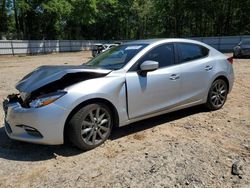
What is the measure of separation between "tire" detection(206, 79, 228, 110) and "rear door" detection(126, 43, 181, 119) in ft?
3.35

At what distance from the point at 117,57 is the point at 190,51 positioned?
4.84ft

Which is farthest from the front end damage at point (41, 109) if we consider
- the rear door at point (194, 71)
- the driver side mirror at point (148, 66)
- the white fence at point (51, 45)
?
the white fence at point (51, 45)

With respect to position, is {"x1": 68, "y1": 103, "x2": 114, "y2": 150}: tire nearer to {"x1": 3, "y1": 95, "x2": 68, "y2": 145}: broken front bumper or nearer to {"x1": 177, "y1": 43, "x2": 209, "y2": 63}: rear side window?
{"x1": 3, "y1": 95, "x2": 68, "y2": 145}: broken front bumper

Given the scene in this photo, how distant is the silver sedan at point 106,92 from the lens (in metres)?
3.99

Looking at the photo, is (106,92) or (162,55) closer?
(106,92)

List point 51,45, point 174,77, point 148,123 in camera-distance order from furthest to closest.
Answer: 1. point 51,45
2. point 148,123
3. point 174,77

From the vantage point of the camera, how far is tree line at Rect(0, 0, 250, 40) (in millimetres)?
39125

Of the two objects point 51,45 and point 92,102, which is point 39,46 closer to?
point 51,45

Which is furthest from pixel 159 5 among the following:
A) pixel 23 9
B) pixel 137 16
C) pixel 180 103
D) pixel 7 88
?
pixel 180 103

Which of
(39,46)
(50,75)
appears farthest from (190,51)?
(39,46)

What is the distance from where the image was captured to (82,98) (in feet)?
13.4

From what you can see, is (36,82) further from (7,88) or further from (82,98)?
(7,88)

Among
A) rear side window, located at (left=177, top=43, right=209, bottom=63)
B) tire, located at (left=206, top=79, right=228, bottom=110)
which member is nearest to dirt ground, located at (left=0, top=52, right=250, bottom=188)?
tire, located at (left=206, top=79, right=228, bottom=110)

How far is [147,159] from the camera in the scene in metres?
3.98
